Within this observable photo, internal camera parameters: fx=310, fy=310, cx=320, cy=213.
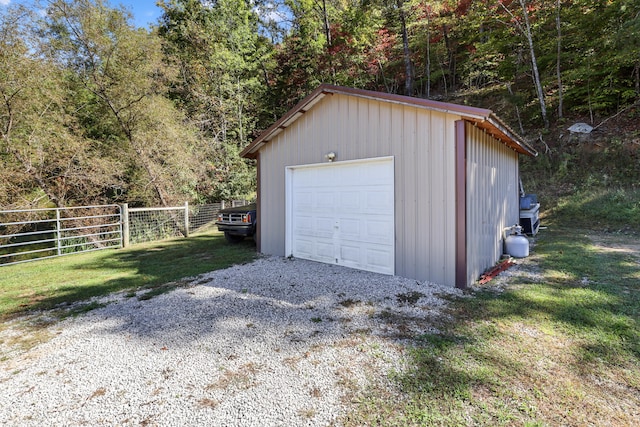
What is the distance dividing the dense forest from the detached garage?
5119 millimetres

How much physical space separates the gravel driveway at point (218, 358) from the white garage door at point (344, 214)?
1009 mm

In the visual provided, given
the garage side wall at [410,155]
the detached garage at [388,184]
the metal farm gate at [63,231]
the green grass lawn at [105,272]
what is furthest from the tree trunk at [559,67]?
the metal farm gate at [63,231]

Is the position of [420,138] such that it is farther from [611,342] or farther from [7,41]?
[7,41]

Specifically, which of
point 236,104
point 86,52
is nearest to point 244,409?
point 86,52

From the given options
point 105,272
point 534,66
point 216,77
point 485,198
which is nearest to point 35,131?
point 105,272

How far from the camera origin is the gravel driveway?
6.33 ft

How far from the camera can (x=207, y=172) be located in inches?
495

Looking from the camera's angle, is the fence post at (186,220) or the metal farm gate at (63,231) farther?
the fence post at (186,220)

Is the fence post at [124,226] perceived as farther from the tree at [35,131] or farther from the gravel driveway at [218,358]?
the gravel driveway at [218,358]

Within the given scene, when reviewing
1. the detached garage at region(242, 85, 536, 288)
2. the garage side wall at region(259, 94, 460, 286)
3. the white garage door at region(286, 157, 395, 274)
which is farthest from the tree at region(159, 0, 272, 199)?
the garage side wall at region(259, 94, 460, 286)

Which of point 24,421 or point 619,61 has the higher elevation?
point 619,61

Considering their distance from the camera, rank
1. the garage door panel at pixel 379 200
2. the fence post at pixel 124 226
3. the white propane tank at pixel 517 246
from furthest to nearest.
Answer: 1. the fence post at pixel 124 226
2. the white propane tank at pixel 517 246
3. the garage door panel at pixel 379 200

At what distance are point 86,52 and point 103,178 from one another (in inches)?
143

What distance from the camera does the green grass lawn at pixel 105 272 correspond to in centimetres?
417
